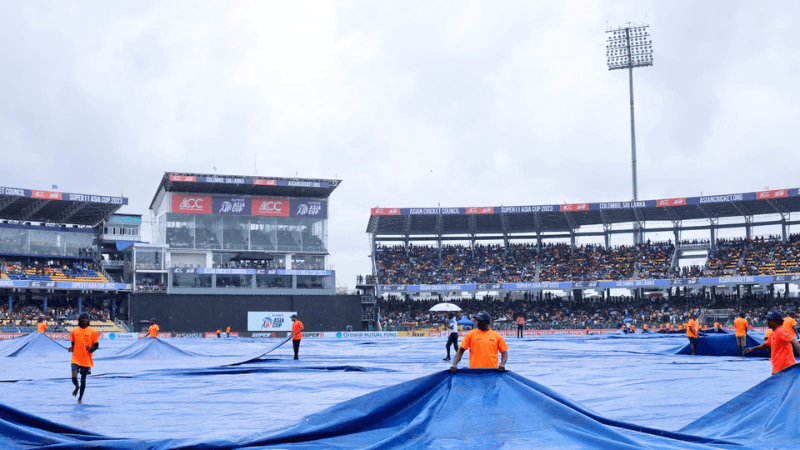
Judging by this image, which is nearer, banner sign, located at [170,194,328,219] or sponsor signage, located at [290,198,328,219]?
banner sign, located at [170,194,328,219]

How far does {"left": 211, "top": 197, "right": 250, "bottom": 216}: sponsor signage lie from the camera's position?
216 ft

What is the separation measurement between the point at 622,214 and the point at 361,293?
973 inches

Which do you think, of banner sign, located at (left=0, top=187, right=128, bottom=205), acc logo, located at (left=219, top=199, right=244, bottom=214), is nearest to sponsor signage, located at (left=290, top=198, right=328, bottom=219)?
acc logo, located at (left=219, top=199, right=244, bottom=214)

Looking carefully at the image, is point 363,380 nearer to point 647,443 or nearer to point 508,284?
point 647,443

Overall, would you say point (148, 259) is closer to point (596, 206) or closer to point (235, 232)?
point (235, 232)

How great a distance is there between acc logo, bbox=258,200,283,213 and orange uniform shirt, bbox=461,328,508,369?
58.2 meters

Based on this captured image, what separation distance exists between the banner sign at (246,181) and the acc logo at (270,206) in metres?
2.18

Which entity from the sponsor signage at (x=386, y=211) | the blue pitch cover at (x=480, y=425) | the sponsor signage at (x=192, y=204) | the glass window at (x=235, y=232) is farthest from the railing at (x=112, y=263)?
the blue pitch cover at (x=480, y=425)

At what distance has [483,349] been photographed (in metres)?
9.95

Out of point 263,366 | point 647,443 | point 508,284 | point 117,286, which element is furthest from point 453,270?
point 647,443

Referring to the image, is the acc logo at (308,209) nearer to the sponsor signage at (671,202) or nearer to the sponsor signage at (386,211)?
the sponsor signage at (386,211)

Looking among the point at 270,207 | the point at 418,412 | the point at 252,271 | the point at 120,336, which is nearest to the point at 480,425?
the point at 418,412

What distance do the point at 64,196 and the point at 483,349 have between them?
193ft

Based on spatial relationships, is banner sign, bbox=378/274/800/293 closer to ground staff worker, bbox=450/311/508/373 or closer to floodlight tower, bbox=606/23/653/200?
floodlight tower, bbox=606/23/653/200
